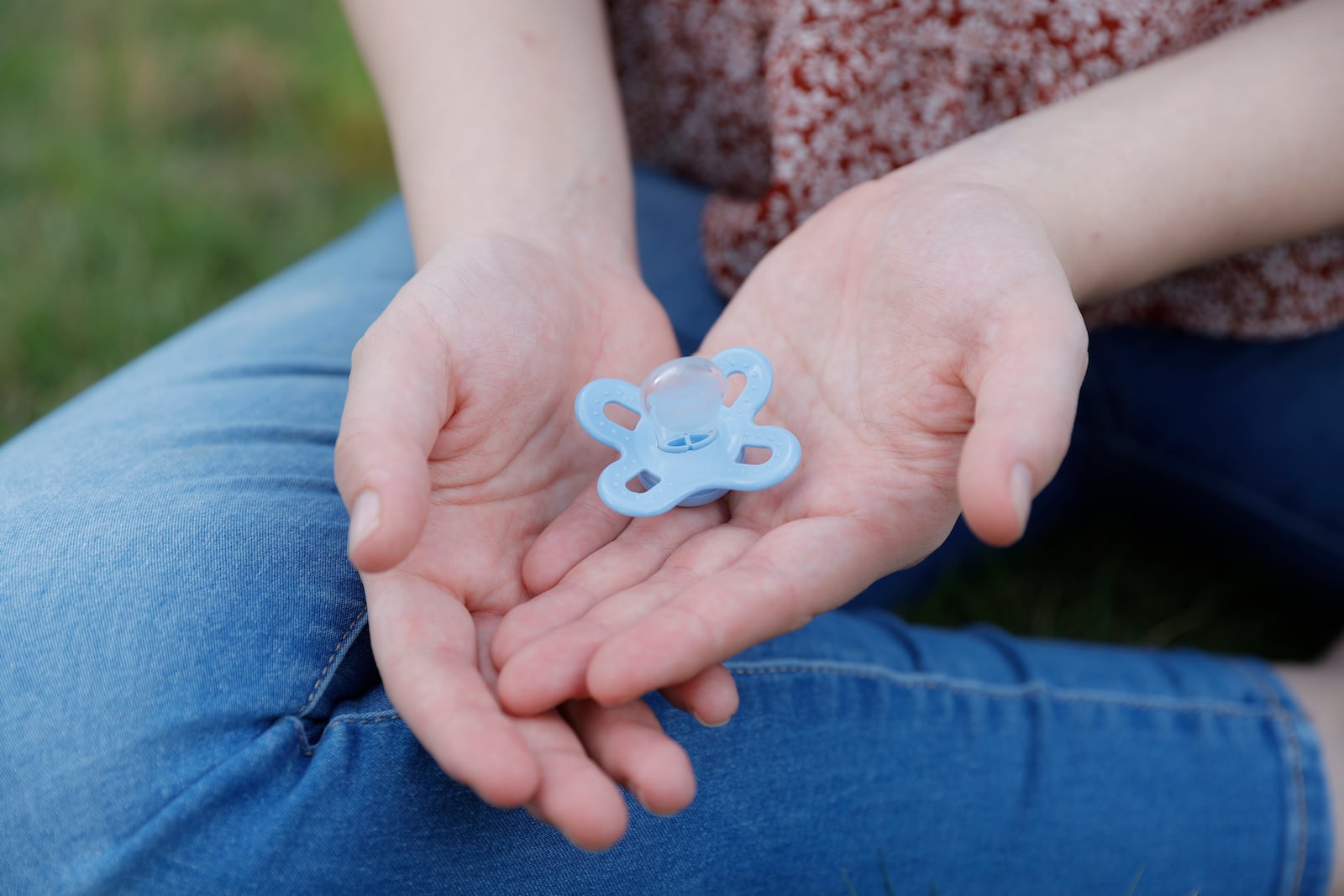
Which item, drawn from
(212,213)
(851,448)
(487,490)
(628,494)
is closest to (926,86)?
(851,448)

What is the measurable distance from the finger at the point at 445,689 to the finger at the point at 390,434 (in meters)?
0.10

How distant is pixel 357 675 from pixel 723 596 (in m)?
0.49

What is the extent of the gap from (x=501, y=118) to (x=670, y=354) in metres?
0.50

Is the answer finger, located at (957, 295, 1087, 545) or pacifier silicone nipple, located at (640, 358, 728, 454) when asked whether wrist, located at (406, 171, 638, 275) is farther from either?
finger, located at (957, 295, 1087, 545)

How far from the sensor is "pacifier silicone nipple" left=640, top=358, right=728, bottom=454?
1.41 metres

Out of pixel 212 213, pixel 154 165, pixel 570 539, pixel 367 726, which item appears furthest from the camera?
pixel 154 165

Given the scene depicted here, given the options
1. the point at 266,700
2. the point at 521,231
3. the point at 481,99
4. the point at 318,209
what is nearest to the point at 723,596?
the point at 266,700

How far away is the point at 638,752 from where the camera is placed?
107 cm

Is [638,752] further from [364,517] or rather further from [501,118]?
[501,118]

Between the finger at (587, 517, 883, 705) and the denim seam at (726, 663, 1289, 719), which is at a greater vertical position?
the finger at (587, 517, 883, 705)

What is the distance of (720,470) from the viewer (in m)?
1.38

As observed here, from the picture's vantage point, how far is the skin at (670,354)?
1.07 meters

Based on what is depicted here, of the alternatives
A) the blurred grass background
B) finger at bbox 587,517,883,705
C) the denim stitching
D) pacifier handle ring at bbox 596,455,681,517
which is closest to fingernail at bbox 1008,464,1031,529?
finger at bbox 587,517,883,705

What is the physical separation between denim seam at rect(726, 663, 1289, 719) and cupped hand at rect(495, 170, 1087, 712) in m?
0.23
